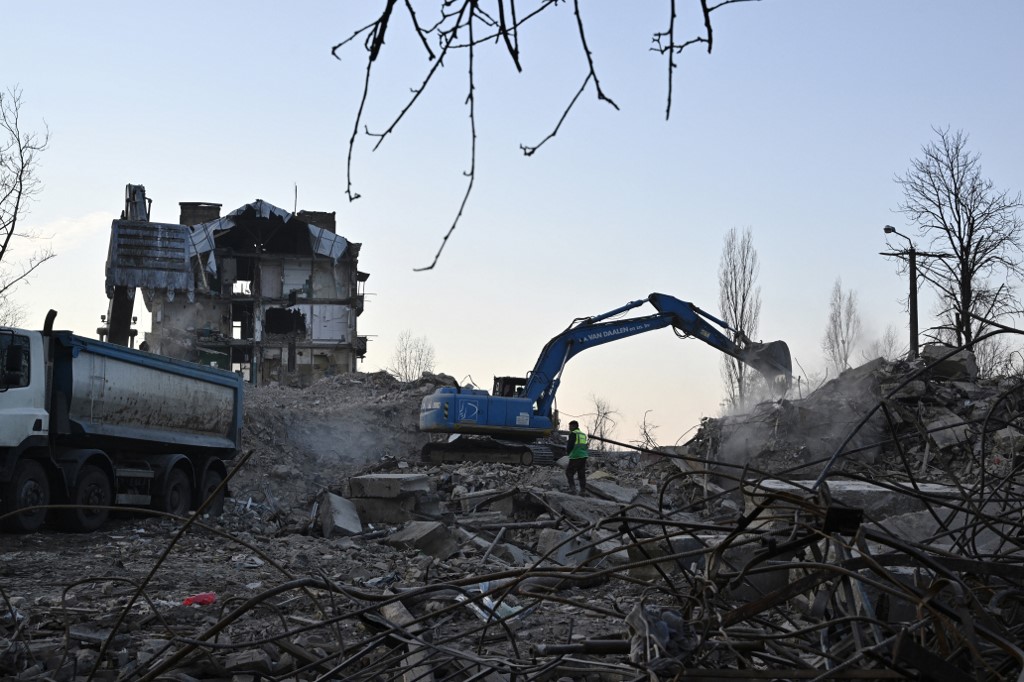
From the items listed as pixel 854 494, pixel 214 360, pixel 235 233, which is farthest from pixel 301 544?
pixel 235 233

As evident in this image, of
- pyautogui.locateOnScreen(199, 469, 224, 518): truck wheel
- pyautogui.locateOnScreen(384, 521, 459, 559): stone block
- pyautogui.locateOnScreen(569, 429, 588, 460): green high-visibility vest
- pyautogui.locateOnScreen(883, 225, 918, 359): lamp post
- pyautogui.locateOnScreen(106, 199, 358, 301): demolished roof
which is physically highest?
pyautogui.locateOnScreen(106, 199, 358, 301): demolished roof

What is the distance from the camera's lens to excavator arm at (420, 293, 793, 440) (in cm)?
2119

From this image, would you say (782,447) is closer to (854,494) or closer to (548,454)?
(548,454)

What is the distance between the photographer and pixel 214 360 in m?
39.8

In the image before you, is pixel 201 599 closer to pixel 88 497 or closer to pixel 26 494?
pixel 26 494

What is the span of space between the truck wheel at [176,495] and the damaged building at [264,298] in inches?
1144

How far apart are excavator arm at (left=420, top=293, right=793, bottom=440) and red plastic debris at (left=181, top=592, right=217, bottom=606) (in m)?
12.8

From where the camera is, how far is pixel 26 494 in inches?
487

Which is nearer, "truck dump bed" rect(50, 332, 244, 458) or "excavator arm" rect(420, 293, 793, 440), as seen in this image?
"truck dump bed" rect(50, 332, 244, 458)

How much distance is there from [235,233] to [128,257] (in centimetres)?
609

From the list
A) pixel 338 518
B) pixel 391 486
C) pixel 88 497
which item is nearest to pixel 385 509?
pixel 391 486

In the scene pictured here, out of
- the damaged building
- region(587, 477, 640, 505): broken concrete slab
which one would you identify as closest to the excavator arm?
region(587, 477, 640, 505): broken concrete slab

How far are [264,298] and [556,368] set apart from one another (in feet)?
89.0

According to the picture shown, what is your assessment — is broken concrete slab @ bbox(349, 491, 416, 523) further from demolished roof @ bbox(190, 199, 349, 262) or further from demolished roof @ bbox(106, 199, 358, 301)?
demolished roof @ bbox(190, 199, 349, 262)
